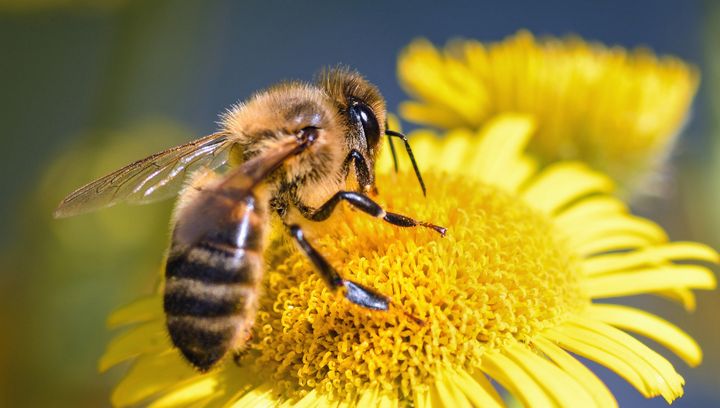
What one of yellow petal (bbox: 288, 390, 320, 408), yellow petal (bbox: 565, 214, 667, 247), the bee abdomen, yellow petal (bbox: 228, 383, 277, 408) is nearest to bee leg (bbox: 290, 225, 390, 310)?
the bee abdomen

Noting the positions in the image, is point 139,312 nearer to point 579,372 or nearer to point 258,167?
point 258,167

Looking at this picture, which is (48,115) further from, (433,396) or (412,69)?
(433,396)

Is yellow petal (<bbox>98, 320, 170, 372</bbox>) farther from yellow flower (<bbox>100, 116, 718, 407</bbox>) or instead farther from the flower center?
the flower center

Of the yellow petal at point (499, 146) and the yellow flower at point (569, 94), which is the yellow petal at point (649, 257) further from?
the yellow flower at point (569, 94)

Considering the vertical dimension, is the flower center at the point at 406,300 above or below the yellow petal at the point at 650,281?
below

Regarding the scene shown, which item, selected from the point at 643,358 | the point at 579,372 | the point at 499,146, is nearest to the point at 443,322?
the point at 579,372

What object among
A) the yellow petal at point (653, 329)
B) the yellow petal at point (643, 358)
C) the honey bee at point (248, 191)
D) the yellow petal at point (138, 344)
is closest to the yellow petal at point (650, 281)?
the yellow petal at point (653, 329)
